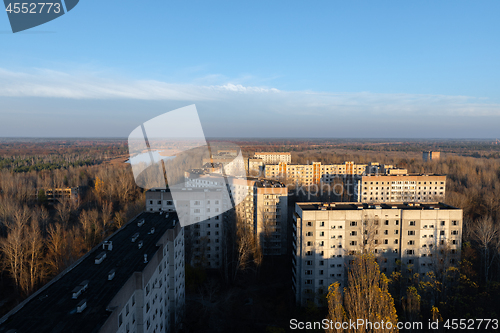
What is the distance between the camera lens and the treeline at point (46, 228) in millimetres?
13195

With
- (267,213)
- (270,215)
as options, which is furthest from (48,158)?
(270,215)

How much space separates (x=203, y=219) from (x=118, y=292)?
433 inches

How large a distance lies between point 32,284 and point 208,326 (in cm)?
820

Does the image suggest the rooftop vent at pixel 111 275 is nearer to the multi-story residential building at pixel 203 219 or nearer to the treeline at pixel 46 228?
the treeline at pixel 46 228

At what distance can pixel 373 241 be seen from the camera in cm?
1158

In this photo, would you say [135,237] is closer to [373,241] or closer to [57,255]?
[57,255]

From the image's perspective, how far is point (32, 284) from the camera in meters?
12.7

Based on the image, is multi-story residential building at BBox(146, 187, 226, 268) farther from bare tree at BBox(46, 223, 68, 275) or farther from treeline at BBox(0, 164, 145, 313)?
treeline at BBox(0, 164, 145, 313)

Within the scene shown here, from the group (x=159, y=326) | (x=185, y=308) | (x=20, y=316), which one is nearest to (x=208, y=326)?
(x=185, y=308)

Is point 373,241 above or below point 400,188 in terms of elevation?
above

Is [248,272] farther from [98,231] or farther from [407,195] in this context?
[407,195]

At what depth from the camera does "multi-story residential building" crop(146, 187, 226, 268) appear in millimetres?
15922

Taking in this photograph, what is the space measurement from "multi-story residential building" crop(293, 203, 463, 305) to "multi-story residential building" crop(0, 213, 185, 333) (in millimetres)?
5114

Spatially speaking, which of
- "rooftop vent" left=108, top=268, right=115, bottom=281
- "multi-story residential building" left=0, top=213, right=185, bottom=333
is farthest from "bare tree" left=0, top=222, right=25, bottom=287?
"rooftop vent" left=108, top=268, right=115, bottom=281
